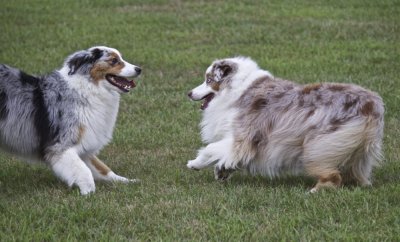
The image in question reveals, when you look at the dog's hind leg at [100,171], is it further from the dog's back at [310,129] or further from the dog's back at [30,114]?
the dog's back at [310,129]

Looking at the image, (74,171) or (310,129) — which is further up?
(310,129)

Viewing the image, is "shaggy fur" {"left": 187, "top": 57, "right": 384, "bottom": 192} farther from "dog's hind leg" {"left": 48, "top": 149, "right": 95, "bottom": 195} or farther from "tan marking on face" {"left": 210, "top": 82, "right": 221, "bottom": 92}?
"dog's hind leg" {"left": 48, "top": 149, "right": 95, "bottom": 195}

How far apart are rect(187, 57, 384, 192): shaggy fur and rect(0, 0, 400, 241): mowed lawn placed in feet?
0.74

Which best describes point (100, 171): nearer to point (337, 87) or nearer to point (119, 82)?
point (119, 82)

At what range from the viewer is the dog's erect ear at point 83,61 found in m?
7.76

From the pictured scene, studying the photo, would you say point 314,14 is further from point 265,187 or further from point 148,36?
point 265,187

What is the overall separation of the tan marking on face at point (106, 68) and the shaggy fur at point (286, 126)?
82 centimetres

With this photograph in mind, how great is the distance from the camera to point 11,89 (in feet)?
24.9

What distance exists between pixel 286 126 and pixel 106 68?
6.28 ft

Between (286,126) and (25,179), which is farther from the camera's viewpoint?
(25,179)

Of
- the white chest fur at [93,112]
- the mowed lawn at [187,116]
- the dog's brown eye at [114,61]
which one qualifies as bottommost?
the mowed lawn at [187,116]

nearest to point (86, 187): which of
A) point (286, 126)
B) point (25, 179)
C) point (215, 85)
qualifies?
point (25, 179)

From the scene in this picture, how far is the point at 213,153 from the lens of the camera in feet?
25.0

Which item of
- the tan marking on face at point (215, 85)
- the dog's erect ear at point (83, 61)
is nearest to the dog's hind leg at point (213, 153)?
the tan marking on face at point (215, 85)
